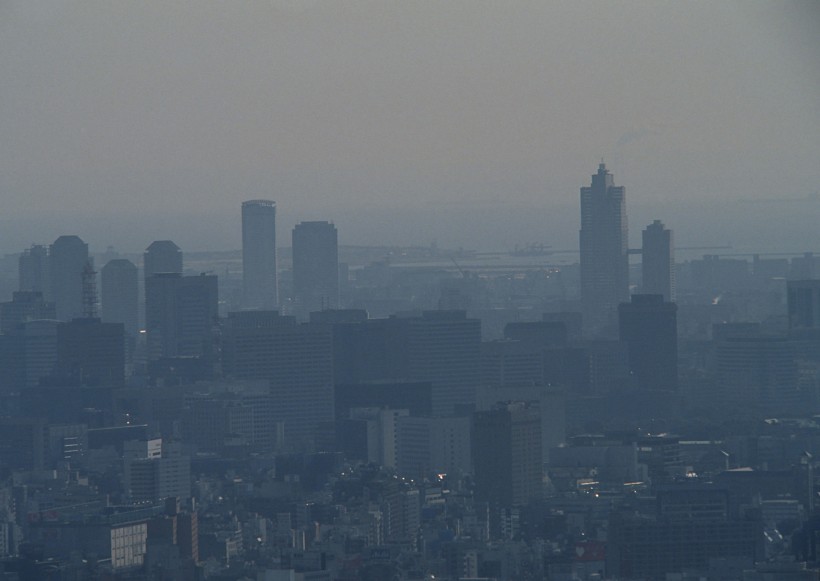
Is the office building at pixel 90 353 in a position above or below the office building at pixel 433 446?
above

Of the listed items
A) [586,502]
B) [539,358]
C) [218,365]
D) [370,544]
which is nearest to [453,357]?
[539,358]

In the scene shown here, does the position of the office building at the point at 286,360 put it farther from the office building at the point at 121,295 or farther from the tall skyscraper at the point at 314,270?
the office building at the point at 121,295

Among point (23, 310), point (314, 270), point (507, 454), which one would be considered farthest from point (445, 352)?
point (507, 454)

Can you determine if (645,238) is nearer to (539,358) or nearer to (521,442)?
(539,358)

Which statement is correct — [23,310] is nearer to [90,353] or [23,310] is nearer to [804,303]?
[90,353]

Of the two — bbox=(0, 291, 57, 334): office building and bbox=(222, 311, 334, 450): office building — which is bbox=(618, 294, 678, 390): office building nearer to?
bbox=(222, 311, 334, 450): office building

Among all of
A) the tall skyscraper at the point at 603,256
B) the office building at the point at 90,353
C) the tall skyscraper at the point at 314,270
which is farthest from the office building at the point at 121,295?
the tall skyscraper at the point at 603,256

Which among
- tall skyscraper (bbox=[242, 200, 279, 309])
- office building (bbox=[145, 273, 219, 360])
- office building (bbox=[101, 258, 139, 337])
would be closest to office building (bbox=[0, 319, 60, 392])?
office building (bbox=[101, 258, 139, 337])
